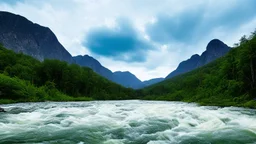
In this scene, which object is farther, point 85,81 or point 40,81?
point 85,81

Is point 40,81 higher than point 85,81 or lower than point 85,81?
lower

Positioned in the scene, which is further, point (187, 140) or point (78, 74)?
point (78, 74)

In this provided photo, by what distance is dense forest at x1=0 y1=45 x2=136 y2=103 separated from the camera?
34356 millimetres

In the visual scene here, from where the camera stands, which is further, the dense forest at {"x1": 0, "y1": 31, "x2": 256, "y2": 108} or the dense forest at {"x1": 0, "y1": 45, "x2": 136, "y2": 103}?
the dense forest at {"x1": 0, "y1": 45, "x2": 136, "y2": 103}

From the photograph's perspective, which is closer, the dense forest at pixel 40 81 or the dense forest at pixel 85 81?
the dense forest at pixel 85 81

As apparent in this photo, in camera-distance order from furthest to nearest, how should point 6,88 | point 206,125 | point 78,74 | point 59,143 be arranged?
point 78,74 < point 6,88 < point 206,125 < point 59,143

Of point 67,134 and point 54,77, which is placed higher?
point 54,77

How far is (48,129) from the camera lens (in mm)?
9312

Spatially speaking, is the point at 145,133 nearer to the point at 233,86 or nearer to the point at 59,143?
the point at 59,143

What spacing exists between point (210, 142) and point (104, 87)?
108 m

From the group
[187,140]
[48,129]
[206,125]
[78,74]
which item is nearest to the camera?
[187,140]

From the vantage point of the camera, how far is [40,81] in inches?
2731

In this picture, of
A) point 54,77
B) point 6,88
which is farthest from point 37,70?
point 6,88

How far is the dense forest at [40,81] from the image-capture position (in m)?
34.4
